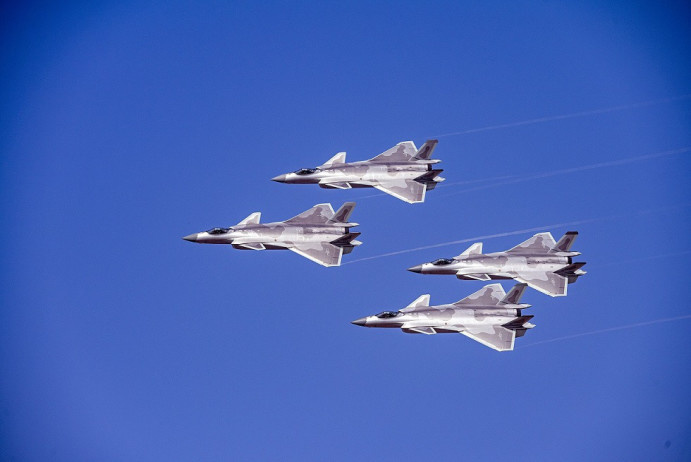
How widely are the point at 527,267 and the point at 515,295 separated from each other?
2473 millimetres

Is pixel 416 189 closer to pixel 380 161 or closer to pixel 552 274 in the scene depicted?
pixel 380 161

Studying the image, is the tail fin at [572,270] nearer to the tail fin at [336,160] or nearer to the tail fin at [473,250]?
the tail fin at [473,250]

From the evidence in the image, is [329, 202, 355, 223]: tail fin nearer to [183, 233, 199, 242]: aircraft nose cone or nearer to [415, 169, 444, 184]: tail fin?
[415, 169, 444, 184]: tail fin

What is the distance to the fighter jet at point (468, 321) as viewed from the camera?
302 feet

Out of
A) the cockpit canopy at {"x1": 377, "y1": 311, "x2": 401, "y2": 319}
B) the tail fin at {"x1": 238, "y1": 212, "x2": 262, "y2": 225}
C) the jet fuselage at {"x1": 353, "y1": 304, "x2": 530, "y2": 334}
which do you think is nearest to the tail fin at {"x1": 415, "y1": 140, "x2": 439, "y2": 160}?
the jet fuselage at {"x1": 353, "y1": 304, "x2": 530, "y2": 334}

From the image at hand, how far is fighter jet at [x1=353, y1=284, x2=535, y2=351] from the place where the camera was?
302 ft

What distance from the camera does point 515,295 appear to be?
9312 centimetres

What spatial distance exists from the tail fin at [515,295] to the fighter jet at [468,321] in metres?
0.33

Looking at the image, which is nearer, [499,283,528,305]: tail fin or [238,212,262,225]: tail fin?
[499,283,528,305]: tail fin

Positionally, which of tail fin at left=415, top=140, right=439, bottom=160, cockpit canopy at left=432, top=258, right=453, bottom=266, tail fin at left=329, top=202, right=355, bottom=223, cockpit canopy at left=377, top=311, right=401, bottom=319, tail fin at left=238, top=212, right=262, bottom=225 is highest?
tail fin at left=415, top=140, right=439, bottom=160

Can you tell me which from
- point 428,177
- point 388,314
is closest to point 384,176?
point 428,177

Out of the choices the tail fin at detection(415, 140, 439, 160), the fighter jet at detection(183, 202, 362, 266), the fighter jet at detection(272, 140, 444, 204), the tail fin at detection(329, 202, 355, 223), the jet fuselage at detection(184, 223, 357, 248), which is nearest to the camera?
the fighter jet at detection(183, 202, 362, 266)

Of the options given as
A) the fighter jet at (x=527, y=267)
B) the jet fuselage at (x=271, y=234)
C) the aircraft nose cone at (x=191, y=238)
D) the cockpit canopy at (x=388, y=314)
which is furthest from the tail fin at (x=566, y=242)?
the aircraft nose cone at (x=191, y=238)

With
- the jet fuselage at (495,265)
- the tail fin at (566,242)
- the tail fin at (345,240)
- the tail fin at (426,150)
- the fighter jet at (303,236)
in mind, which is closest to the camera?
the tail fin at (345,240)
